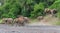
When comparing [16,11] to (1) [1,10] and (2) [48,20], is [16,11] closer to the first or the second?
(1) [1,10]

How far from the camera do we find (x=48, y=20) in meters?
34.1

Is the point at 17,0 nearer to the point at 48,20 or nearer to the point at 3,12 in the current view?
the point at 3,12

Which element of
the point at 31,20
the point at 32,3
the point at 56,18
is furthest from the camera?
the point at 32,3

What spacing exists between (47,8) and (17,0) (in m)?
5.57

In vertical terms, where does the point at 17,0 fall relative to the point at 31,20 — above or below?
above

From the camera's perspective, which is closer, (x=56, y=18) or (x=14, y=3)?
(x=56, y=18)

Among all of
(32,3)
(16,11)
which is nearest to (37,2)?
(32,3)

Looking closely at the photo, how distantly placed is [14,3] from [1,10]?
8.28ft

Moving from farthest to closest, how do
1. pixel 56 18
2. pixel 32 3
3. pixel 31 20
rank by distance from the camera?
pixel 32 3 < pixel 31 20 < pixel 56 18

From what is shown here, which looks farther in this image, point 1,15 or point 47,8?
point 1,15

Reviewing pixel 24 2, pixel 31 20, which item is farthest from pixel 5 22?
pixel 24 2

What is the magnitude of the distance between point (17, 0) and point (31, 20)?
5.48 m

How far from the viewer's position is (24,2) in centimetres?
3966

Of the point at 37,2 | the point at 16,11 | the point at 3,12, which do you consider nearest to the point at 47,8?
the point at 37,2
